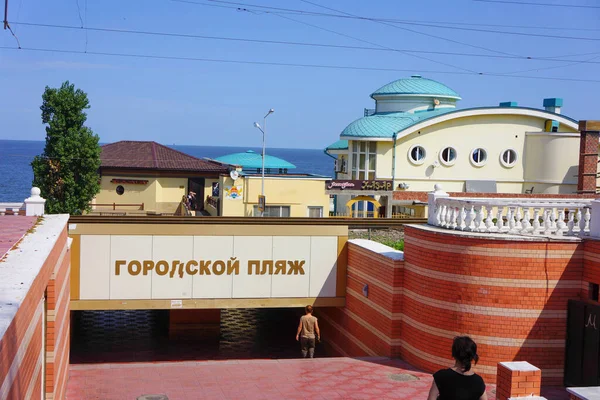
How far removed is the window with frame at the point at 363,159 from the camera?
3950 centimetres

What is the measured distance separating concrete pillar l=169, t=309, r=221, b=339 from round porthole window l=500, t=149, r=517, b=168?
22.7 m

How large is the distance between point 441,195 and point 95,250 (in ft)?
26.6

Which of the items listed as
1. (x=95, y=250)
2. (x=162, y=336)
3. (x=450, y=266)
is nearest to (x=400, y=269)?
(x=450, y=266)

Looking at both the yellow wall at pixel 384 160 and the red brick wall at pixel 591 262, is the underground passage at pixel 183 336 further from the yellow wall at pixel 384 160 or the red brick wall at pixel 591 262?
the yellow wall at pixel 384 160

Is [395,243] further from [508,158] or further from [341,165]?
[341,165]

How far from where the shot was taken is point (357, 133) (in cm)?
3953

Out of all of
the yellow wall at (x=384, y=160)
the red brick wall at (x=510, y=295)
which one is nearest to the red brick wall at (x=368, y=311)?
the red brick wall at (x=510, y=295)

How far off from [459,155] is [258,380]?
26955mm

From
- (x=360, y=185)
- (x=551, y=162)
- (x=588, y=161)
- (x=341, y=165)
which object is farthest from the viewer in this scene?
(x=341, y=165)

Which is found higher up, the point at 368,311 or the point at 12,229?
the point at 12,229

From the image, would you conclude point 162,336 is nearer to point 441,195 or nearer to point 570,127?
point 441,195

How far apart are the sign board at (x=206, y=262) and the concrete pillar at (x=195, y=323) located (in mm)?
2856

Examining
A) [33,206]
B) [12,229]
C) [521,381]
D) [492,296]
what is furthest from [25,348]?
[33,206]

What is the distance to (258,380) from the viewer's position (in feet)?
46.5
